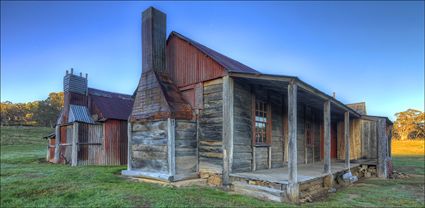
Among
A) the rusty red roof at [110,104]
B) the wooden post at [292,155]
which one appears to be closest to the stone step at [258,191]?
the wooden post at [292,155]

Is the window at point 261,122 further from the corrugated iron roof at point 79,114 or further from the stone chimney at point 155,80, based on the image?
the corrugated iron roof at point 79,114

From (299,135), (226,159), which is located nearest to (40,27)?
(226,159)

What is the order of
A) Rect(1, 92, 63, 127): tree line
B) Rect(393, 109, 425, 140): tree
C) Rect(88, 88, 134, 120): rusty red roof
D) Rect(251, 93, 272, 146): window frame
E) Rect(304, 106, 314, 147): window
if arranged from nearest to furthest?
1. Rect(251, 93, 272, 146): window frame
2. Rect(304, 106, 314, 147): window
3. Rect(88, 88, 134, 120): rusty red roof
4. Rect(393, 109, 425, 140): tree
5. Rect(1, 92, 63, 127): tree line

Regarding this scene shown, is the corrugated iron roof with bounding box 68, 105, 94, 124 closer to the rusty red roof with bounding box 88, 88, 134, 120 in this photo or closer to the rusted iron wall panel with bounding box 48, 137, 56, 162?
the rusty red roof with bounding box 88, 88, 134, 120

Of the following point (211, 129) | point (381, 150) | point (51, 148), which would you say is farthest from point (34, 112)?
point (381, 150)

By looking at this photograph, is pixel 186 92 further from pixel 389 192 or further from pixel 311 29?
pixel 311 29

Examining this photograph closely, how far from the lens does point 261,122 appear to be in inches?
400

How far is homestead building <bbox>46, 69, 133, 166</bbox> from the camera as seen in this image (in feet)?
53.0

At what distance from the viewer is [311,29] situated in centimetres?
1700

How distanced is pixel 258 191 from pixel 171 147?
10.6 feet

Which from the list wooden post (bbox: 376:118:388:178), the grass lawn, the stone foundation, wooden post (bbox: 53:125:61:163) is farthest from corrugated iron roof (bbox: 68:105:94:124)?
wooden post (bbox: 376:118:388:178)

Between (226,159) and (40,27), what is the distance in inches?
592

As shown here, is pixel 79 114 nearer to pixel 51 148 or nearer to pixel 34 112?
pixel 51 148

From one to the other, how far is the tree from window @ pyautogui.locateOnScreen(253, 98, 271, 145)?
57823 mm
